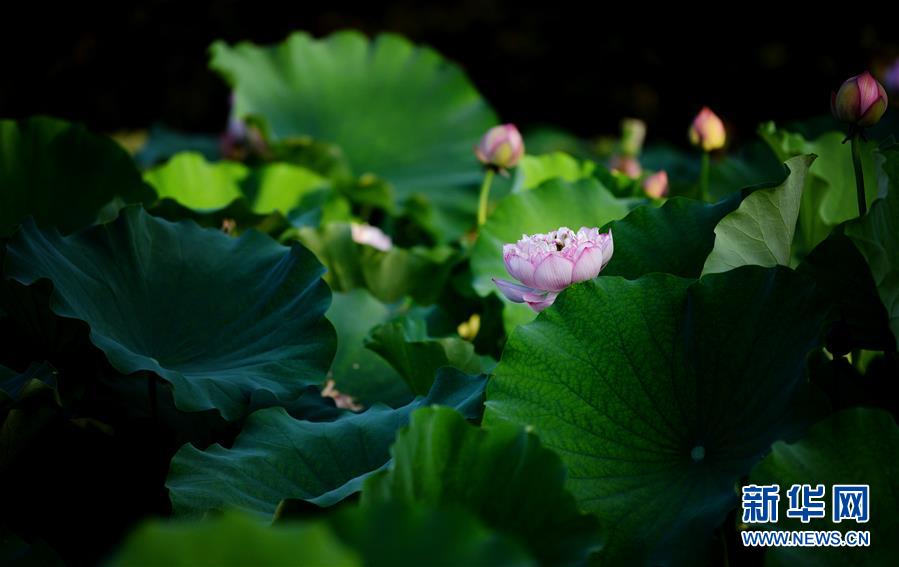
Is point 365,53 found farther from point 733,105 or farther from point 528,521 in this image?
point 528,521

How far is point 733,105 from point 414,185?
175 cm

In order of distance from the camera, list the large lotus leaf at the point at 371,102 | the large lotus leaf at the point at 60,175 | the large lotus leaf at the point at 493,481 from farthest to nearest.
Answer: the large lotus leaf at the point at 371,102 → the large lotus leaf at the point at 60,175 → the large lotus leaf at the point at 493,481

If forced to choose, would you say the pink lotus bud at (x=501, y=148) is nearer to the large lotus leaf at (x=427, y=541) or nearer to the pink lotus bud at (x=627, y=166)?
the pink lotus bud at (x=627, y=166)

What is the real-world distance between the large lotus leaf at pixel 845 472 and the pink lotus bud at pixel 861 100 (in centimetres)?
34

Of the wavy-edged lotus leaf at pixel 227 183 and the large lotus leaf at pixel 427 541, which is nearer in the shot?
the large lotus leaf at pixel 427 541

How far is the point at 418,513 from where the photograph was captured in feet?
1.78

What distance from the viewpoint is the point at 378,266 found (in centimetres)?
150

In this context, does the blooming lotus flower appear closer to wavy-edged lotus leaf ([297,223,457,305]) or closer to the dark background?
wavy-edged lotus leaf ([297,223,457,305])

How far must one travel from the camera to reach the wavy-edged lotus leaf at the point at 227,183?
1782mm

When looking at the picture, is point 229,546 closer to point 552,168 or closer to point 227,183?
point 552,168

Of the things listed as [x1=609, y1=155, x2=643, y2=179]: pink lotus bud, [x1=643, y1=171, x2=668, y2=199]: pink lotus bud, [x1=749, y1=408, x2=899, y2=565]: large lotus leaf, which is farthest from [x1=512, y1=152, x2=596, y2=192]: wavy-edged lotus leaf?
[x1=749, y1=408, x2=899, y2=565]: large lotus leaf

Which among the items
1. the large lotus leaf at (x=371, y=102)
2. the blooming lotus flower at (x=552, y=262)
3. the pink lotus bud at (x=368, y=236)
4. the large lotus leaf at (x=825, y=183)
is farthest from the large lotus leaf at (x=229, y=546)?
the large lotus leaf at (x=371, y=102)

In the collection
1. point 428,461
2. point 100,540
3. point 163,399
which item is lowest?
point 100,540

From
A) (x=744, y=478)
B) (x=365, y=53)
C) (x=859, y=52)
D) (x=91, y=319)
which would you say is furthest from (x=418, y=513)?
(x=859, y=52)
